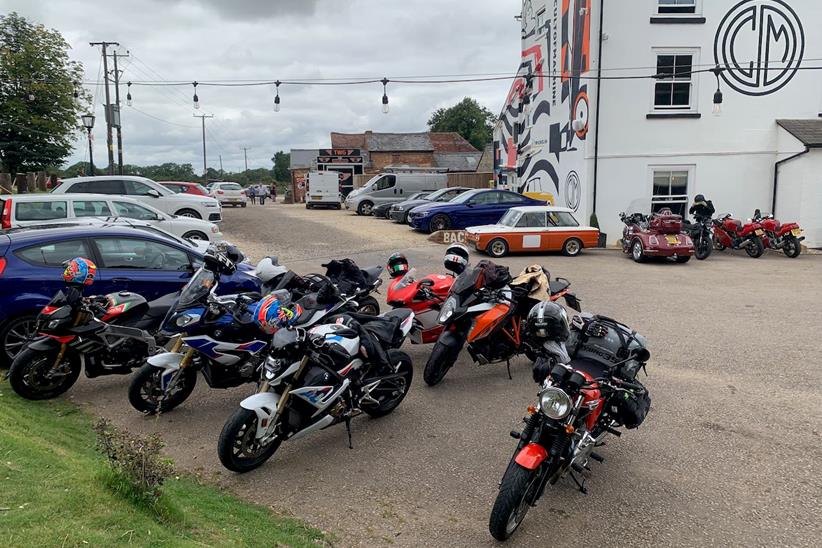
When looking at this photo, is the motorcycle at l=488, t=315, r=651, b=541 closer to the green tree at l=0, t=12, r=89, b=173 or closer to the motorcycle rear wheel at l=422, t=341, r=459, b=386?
the motorcycle rear wheel at l=422, t=341, r=459, b=386

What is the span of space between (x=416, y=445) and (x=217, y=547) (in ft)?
7.00

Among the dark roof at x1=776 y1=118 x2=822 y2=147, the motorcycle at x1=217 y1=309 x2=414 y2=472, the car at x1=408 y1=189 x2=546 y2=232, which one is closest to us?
the motorcycle at x1=217 y1=309 x2=414 y2=472

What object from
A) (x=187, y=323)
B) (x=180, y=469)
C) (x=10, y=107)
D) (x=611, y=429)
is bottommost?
(x=180, y=469)

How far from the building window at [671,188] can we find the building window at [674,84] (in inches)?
77.7

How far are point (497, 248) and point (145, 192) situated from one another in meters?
10.7

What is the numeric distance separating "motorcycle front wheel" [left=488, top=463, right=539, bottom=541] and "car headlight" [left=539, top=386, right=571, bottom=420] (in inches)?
13.7

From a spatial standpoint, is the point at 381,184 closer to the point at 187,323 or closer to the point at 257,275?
the point at 257,275

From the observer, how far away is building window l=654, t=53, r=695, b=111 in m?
18.8

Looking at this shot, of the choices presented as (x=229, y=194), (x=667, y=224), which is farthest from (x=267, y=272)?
(x=229, y=194)

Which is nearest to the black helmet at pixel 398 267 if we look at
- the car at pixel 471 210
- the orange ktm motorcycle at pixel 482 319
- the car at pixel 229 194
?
the orange ktm motorcycle at pixel 482 319

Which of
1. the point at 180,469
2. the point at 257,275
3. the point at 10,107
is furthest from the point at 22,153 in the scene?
the point at 180,469

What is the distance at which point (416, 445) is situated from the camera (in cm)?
495

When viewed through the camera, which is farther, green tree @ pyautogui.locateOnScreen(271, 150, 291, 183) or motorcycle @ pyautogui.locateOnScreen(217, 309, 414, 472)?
green tree @ pyautogui.locateOnScreen(271, 150, 291, 183)

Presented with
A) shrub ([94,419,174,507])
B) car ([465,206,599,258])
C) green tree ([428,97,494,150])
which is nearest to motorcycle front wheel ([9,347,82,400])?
shrub ([94,419,174,507])
